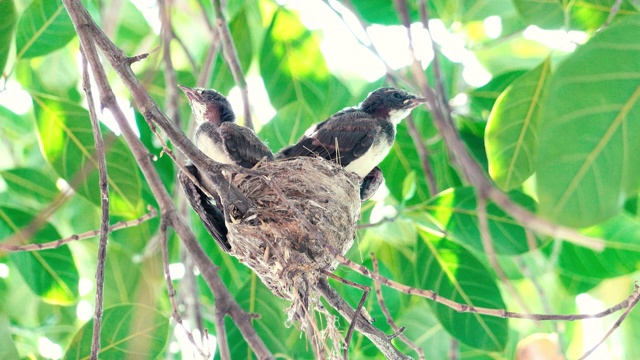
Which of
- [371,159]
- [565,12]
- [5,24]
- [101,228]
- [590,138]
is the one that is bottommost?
[590,138]

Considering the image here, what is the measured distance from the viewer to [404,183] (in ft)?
15.2

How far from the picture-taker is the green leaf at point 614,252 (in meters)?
3.67

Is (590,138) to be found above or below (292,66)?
below

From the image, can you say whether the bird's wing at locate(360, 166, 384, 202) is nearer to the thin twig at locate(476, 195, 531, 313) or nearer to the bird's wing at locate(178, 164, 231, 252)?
the bird's wing at locate(178, 164, 231, 252)

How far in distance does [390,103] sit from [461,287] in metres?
1.55

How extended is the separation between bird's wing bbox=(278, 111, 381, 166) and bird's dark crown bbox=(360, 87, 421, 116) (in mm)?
277

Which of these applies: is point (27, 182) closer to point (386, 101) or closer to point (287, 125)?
point (287, 125)

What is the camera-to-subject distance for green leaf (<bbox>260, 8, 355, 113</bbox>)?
4699 millimetres

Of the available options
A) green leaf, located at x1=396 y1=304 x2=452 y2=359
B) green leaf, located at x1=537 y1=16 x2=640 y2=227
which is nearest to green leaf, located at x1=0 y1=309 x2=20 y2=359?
green leaf, located at x1=396 y1=304 x2=452 y2=359

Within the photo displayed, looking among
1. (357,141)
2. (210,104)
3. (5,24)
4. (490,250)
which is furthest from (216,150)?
(490,250)

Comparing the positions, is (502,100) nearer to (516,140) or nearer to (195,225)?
(516,140)

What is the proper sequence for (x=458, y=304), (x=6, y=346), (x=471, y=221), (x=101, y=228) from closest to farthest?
(x=458, y=304) < (x=101, y=228) < (x=6, y=346) < (x=471, y=221)

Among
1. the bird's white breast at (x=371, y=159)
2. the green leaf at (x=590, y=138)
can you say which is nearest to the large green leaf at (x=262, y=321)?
the bird's white breast at (x=371, y=159)

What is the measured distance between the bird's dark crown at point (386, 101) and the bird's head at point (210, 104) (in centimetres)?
88
